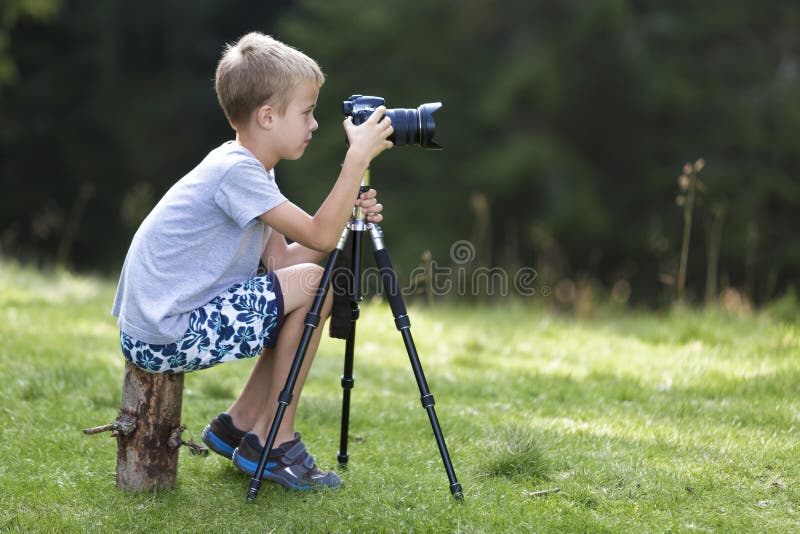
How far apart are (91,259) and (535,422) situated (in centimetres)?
1574

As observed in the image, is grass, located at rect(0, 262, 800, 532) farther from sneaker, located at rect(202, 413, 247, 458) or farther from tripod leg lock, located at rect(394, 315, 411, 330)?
tripod leg lock, located at rect(394, 315, 411, 330)

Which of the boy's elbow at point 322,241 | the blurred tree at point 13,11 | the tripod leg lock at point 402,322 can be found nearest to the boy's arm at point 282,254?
the boy's elbow at point 322,241

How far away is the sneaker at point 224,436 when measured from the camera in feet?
10.2

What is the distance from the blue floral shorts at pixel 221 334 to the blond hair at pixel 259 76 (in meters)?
0.60

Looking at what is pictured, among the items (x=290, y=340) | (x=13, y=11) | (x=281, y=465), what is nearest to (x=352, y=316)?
(x=290, y=340)

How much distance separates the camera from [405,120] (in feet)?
9.54

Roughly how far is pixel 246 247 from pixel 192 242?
190 millimetres

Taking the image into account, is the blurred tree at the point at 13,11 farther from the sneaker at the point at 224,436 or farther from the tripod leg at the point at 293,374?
the tripod leg at the point at 293,374

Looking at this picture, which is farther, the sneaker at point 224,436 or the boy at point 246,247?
the sneaker at point 224,436

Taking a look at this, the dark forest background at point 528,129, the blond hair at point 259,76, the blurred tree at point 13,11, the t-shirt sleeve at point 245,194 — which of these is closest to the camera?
the t-shirt sleeve at point 245,194

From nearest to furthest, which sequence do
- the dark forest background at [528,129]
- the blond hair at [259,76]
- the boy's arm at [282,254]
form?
the blond hair at [259,76], the boy's arm at [282,254], the dark forest background at [528,129]

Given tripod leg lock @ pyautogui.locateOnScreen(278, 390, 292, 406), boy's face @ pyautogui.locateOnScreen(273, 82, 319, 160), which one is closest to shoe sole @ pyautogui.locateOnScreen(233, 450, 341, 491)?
tripod leg lock @ pyautogui.locateOnScreen(278, 390, 292, 406)

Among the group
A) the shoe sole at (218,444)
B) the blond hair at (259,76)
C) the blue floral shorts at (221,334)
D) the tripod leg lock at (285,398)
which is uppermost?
the blond hair at (259,76)

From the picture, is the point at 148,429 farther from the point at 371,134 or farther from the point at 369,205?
the point at 371,134
